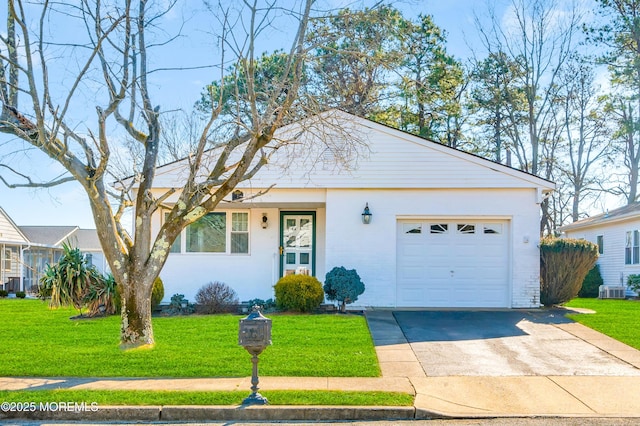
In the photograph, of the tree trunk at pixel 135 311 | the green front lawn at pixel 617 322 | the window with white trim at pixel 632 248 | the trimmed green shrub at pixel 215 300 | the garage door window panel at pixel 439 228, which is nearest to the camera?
the tree trunk at pixel 135 311

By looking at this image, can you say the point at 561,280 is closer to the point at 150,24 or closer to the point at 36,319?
the point at 150,24

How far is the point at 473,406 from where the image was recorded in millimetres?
6910

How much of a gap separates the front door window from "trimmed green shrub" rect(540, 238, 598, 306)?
5.98 meters

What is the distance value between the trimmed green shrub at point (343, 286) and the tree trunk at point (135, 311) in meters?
5.14

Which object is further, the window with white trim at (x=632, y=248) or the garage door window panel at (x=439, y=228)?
the window with white trim at (x=632, y=248)

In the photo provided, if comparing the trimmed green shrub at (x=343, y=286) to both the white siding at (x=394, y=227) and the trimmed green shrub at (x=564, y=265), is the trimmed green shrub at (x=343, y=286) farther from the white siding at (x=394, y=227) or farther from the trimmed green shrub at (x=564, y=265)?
the trimmed green shrub at (x=564, y=265)

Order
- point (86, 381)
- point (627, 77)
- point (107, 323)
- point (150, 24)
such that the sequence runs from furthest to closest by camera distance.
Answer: point (627, 77) < point (107, 323) < point (150, 24) < point (86, 381)

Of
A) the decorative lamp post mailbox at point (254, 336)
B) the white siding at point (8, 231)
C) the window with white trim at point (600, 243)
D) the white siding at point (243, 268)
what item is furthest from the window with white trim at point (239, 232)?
the white siding at point (8, 231)

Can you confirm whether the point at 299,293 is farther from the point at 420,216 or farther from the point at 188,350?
the point at 188,350

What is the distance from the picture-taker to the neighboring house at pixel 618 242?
71.2 ft

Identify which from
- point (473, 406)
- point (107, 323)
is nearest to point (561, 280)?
point (473, 406)

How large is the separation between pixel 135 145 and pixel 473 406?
13186 millimetres

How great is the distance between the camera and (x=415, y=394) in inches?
286

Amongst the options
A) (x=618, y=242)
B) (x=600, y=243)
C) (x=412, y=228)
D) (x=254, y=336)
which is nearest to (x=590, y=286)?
(x=618, y=242)
